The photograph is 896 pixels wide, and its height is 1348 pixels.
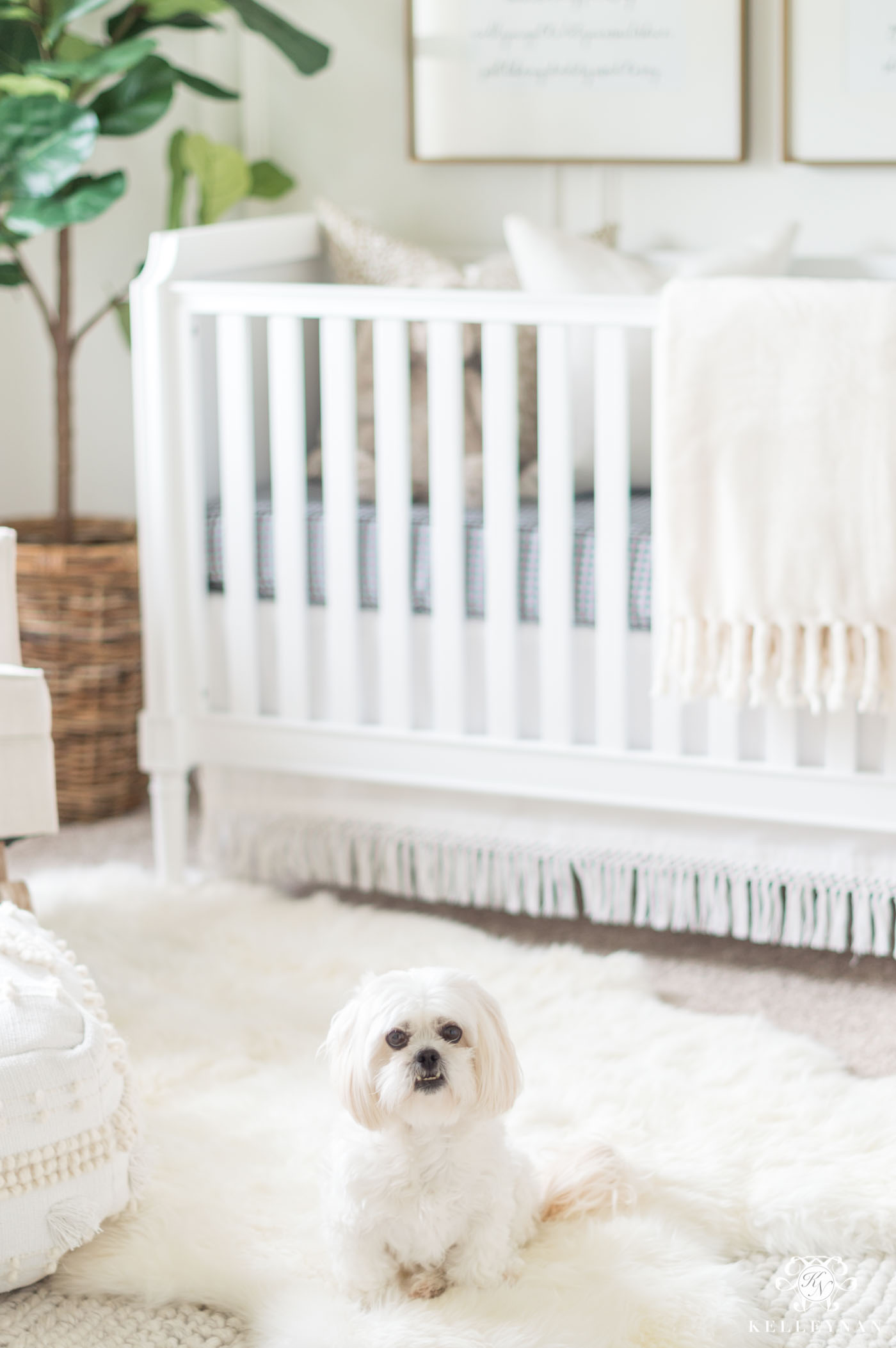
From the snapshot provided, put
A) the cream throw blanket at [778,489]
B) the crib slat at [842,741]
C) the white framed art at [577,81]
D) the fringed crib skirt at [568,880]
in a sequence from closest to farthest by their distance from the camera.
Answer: the cream throw blanket at [778,489] < the crib slat at [842,741] < the fringed crib skirt at [568,880] < the white framed art at [577,81]

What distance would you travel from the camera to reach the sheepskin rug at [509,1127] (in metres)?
1.32

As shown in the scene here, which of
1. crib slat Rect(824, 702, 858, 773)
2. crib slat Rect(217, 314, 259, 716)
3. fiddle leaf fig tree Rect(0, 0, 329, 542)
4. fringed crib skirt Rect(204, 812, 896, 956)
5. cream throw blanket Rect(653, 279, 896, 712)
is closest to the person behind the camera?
cream throw blanket Rect(653, 279, 896, 712)

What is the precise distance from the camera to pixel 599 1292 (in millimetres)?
1327

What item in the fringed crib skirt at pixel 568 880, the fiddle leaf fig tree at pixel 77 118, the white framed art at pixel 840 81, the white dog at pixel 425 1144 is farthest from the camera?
the white framed art at pixel 840 81

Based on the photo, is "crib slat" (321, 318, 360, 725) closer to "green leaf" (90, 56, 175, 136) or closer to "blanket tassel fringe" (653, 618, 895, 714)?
"blanket tassel fringe" (653, 618, 895, 714)

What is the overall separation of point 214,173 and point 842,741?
136cm

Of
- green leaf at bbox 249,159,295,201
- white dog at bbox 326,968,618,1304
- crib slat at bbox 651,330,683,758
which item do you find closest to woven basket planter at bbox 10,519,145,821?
green leaf at bbox 249,159,295,201

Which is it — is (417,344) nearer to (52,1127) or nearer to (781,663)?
(781,663)

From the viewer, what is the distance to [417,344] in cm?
235

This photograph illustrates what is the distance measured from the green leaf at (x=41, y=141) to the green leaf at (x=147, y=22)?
37 cm

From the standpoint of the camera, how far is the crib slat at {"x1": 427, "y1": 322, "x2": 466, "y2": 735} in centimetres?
203

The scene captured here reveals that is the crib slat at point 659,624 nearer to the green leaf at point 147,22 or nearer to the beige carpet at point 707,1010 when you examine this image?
the beige carpet at point 707,1010

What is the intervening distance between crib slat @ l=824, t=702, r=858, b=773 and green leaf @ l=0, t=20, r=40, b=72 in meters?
1.57

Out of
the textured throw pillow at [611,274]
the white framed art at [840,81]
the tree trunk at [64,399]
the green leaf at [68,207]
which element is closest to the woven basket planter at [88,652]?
the tree trunk at [64,399]
